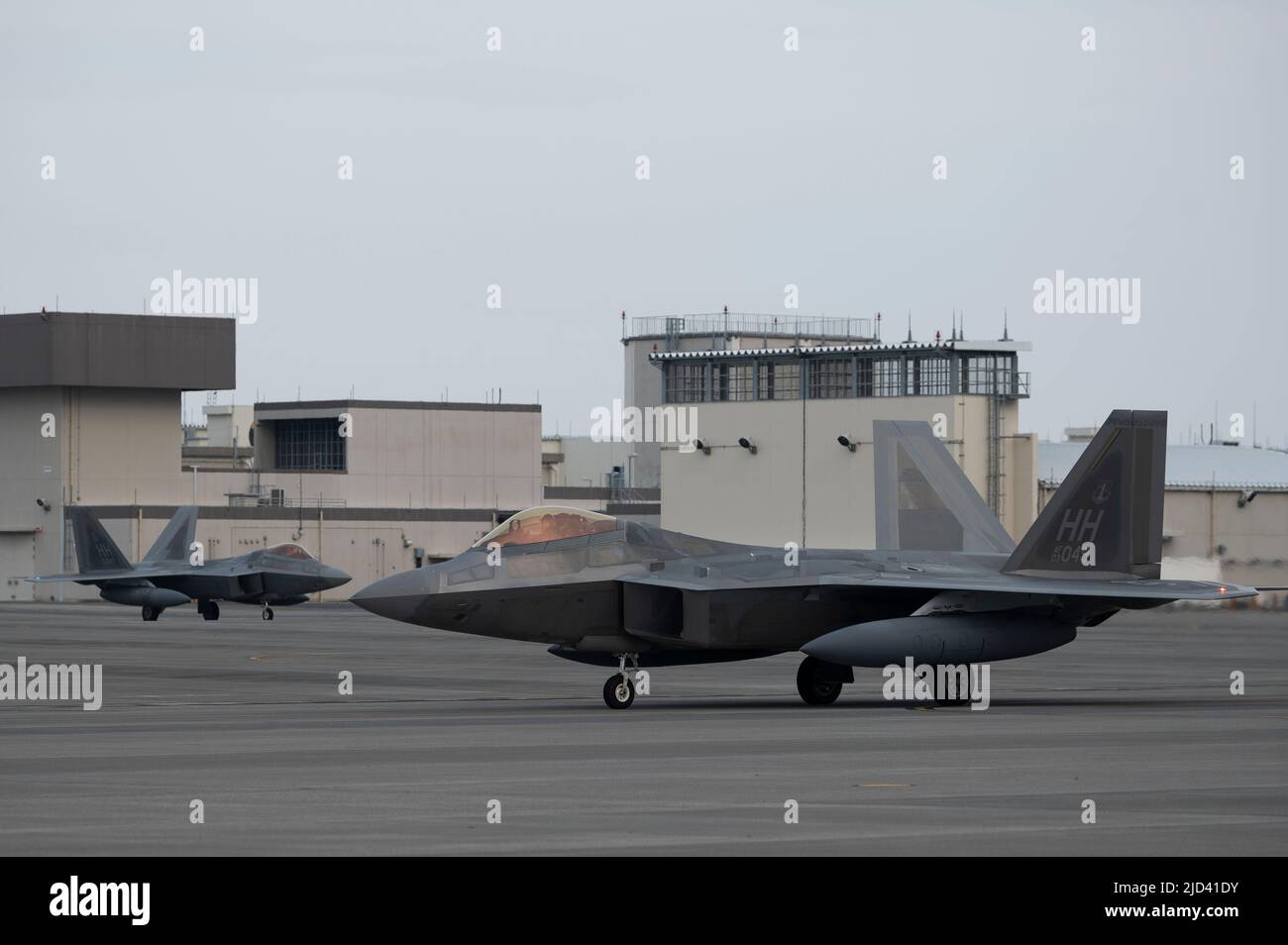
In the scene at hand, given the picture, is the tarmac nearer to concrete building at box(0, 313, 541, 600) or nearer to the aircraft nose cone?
the aircraft nose cone

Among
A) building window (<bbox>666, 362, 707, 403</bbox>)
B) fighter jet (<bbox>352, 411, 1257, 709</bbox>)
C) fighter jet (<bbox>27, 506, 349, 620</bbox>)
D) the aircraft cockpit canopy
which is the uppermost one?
building window (<bbox>666, 362, 707, 403</bbox>)

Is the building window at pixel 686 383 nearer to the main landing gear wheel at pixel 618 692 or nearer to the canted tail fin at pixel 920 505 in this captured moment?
the canted tail fin at pixel 920 505

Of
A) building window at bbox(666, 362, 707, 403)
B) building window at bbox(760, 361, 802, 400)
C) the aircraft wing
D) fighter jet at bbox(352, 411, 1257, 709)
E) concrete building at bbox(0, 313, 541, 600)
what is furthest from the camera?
concrete building at bbox(0, 313, 541, 600)

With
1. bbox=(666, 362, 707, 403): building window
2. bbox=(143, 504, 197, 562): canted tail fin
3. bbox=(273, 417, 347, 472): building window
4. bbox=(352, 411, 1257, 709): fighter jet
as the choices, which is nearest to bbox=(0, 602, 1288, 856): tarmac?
bbox=(352, 411, 1257, 709): fighter jet

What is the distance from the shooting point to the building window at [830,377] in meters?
80.1

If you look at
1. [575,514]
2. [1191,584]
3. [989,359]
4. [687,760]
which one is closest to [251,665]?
[575,514]

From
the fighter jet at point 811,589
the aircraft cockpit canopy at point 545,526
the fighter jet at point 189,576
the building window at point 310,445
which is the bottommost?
the fighter jet at point 189,576

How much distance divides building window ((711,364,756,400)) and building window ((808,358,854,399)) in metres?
3.07

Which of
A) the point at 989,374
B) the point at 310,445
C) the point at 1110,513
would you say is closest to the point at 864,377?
the point at 989,374

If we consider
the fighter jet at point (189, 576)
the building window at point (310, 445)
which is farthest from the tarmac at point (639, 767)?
the building window at point (310, 445)

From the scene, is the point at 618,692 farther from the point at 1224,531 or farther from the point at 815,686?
the point at 1224,531

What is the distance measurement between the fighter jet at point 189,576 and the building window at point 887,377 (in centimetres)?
2475

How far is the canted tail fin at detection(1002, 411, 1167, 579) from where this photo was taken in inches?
1056
